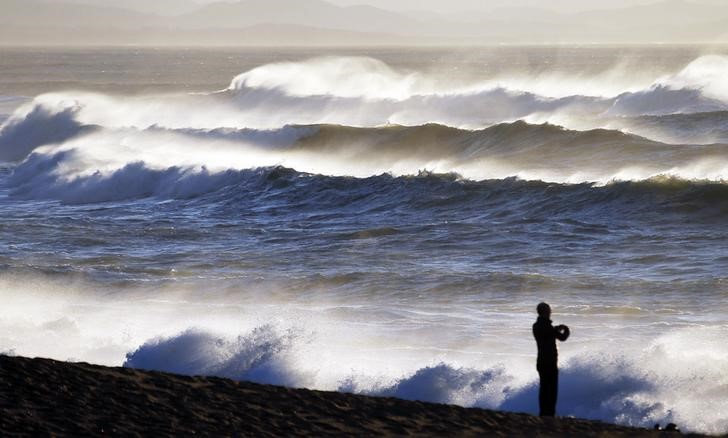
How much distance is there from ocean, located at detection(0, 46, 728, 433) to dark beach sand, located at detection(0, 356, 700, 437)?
2092mm

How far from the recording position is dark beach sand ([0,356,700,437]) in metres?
8.16

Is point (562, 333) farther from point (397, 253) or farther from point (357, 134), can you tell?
point (357, 134)

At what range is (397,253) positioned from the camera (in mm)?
19656

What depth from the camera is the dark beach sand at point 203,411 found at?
26.8ft

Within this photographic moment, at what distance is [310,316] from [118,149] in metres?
22.0

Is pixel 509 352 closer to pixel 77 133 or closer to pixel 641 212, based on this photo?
pixel 641 212

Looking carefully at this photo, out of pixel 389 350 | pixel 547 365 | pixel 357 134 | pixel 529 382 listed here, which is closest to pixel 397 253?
pixel 389 350

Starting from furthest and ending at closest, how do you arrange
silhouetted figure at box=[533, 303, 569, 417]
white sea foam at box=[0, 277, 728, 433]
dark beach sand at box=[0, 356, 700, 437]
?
white sea foam at box=[0, 277, 728, 433], silhouetted figure at box=[533, 303, 569, 417], dark beach sand at box=[0, 356, 700, 437]

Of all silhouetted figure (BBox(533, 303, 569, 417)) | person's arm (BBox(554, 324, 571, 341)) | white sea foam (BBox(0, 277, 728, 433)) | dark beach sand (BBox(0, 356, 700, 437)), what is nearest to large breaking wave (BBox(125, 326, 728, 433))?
white sea foam (BBox(0, 277, 728, 433))

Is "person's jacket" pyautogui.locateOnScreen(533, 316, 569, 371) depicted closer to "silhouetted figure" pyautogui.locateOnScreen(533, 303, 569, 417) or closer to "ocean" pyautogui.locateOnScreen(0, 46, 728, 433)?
"silhouetted figure" pyautogui.locateOnScreen(533, 303, 569, 417)

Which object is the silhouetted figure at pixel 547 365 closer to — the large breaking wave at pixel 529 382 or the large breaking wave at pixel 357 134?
the large breaking wave at pixel 529 382

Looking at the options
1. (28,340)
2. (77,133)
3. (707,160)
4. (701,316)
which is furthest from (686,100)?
(28,340)

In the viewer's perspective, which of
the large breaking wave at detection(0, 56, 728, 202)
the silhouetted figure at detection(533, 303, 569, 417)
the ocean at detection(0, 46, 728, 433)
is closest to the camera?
the silhouetted figure at detection(533, 303, 569, 417)

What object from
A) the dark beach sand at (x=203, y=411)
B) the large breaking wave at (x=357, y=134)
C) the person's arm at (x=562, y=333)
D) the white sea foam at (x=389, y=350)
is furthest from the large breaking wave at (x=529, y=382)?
the large breaking wave at (x=357, y=134)
